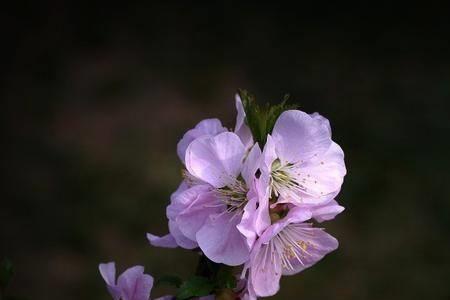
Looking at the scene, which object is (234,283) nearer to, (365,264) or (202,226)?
(202,226)

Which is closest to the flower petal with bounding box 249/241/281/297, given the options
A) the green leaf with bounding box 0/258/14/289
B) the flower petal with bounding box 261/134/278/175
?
the flower petal with bounding box 261/134/278/175

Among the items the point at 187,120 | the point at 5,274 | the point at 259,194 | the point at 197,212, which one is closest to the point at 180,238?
the point at 197,212

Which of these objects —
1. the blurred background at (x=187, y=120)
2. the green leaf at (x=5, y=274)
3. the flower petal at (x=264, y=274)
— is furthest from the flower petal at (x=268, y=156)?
the blurred background at (x=187, y=120)

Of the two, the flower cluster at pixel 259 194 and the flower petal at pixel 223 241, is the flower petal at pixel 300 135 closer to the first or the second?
the flower cluster at pixel 259 194

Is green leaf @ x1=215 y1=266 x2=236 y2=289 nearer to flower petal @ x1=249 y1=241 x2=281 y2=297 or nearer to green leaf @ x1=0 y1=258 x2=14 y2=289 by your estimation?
flower petal @ x1=249 y1=241 x2=281 y2=297

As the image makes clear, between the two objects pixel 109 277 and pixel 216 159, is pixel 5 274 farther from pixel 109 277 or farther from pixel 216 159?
pixel 216 159

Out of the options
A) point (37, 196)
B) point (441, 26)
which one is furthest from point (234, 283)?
point (441, 26)
